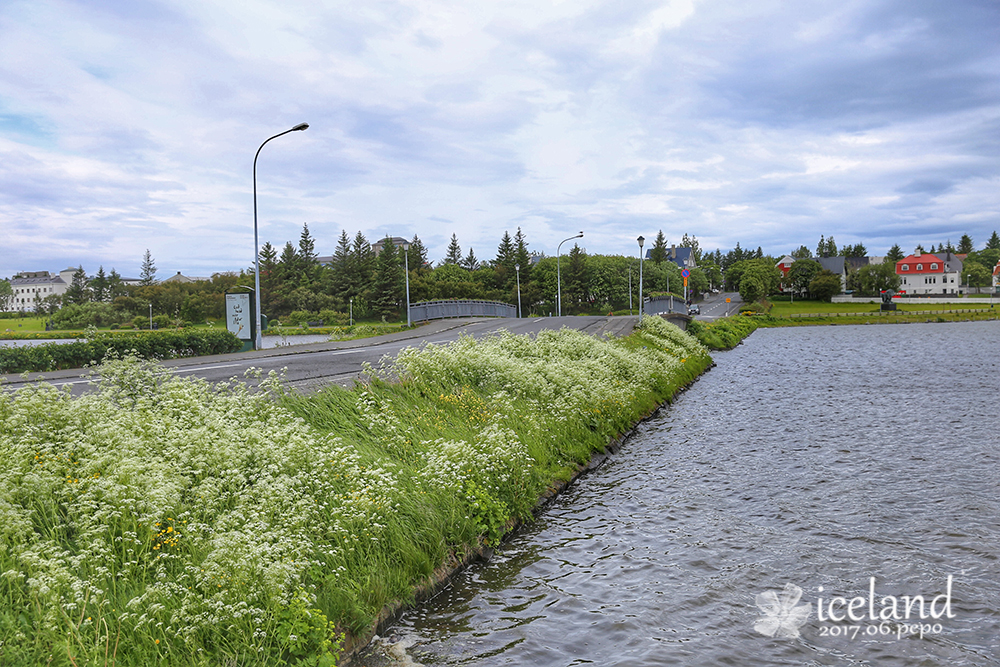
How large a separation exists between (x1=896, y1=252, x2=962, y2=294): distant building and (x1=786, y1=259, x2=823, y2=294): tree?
83.2 feet

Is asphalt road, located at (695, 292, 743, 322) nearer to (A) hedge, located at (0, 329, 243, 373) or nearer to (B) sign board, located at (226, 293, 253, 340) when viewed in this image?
(B) sign board, located at (226, 293, 253, 340)

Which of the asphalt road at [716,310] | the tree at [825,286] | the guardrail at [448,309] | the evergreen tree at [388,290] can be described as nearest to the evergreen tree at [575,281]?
the asphalt road at [716,310]

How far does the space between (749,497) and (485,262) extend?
5334 inches

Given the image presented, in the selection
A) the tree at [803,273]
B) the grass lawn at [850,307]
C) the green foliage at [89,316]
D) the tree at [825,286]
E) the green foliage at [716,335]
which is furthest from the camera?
the tree at [803,273]

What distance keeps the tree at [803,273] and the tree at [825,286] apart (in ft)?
17.7

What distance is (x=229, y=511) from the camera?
6.45 m

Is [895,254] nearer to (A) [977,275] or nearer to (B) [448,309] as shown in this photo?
(A) [977,275]

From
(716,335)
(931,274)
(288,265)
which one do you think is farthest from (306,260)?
(931,274)

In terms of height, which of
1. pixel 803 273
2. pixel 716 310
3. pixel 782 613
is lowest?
pixel 782 613

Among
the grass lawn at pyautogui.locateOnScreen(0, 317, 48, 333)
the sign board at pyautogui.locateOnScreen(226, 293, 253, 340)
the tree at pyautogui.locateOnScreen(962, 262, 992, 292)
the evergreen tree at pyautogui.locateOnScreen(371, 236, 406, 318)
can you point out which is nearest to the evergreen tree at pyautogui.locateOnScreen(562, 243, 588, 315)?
the evergreen tree at pyautogui.locateOnScreen(371, 236, 406, 318)

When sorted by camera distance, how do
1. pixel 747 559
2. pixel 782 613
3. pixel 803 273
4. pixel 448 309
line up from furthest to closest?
pixel 803 273, pixel 448 309, pixel 747 559, pixel 782 613

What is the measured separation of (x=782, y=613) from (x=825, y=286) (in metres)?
127

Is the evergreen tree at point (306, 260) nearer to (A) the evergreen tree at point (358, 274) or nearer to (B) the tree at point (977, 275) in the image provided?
(A) the evergreen tree at point (358, 274)

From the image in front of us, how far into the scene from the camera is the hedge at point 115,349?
16984mm
